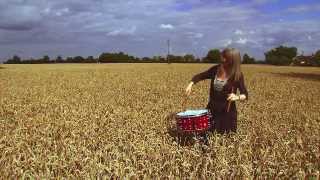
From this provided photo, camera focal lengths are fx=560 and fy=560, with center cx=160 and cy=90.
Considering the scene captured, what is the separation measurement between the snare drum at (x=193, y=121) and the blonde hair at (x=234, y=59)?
72 centimetres

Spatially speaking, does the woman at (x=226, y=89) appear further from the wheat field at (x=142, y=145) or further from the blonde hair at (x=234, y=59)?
the wheat field at (x=142, y=145)

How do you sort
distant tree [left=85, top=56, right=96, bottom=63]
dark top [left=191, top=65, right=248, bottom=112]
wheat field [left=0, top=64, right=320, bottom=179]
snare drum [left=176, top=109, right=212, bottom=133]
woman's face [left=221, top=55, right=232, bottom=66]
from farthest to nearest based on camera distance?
distant tree [left=85, top=56, right=96, bottom=63] < dark top [left=191, top=65, right=248, bottom=112] < woman's face [left=221, top=55, right=232, bottom=66] < snare drum [left=176, top=109, right=212, bottom=133] < wheat field [left=0, top=64, right=320, bottom=179]

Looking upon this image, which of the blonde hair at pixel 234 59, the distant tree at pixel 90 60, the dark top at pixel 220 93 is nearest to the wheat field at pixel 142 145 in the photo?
the dark top at pixel 220 93

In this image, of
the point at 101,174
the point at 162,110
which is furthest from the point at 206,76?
the point at 162,110

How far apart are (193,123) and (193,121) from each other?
39 mm

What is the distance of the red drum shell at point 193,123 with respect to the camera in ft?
27.1

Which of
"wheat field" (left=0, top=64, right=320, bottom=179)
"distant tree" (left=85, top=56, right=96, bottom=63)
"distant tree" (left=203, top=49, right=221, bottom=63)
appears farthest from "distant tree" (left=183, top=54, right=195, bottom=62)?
"wheat field" (left=0, top=64, right=320, bottom=179)

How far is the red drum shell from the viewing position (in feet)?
27.1

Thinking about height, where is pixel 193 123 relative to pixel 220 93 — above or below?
below

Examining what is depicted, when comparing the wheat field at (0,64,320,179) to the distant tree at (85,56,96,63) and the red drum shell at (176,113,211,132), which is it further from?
the distant tree at (85,56,96,63)

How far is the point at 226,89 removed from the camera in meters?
8.79

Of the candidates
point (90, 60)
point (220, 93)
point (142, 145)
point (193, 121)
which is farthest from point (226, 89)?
point (90, 60)

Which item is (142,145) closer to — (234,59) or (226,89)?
(226,89)

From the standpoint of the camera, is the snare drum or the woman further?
the woman
